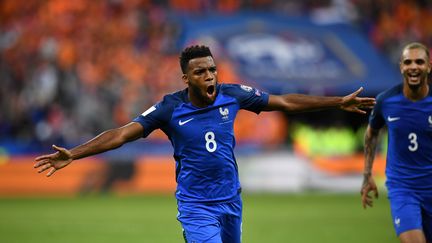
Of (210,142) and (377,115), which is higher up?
(377,115)

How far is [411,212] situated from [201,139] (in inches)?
89.4

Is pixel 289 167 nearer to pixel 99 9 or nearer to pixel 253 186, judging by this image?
pixel 253 186

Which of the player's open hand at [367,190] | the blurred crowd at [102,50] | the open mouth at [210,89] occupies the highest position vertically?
the blurred crowd at [102,50]

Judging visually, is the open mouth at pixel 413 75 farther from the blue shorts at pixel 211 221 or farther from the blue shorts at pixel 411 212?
the blue shorts at pixel 211 221

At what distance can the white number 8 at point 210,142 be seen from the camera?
7.26 m

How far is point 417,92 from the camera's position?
8203mm

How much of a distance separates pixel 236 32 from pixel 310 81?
3082mm

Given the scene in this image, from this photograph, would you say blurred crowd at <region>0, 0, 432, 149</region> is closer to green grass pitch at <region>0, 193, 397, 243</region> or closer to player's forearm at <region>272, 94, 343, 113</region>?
green grass pitch at <region>0, 193, 397, 243</region>

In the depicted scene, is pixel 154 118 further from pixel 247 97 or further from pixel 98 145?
pixel 247 97

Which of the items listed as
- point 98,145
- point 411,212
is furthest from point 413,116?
point 98,145

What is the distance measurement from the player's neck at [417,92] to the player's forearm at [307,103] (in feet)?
3.68

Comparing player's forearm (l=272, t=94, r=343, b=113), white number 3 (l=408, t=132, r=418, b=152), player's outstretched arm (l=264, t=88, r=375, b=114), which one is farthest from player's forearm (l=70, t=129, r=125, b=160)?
white number 3 (l=408, t=132, r=418, b=152)

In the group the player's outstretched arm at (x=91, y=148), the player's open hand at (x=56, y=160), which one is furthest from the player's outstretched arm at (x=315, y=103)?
the player's open hand at (x=56, y=160)

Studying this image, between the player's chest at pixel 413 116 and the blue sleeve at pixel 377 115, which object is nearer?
the player's chest at pixel 413 116
